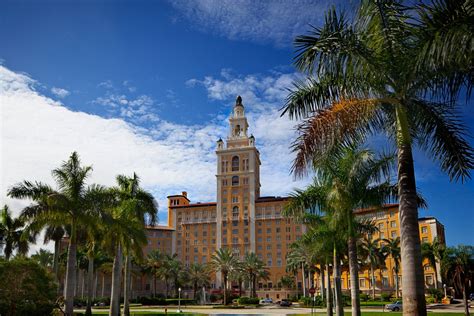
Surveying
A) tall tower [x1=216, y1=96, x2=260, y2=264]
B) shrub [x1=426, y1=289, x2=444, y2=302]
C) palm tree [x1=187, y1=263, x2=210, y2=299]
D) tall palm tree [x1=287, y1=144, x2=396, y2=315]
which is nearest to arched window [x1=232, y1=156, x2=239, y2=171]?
tall tower [x1=216, y1=96, x2=260, y2=264]

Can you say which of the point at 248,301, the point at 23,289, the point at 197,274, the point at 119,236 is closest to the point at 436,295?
the point at 248,301

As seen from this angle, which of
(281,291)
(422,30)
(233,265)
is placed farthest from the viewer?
(281,291)

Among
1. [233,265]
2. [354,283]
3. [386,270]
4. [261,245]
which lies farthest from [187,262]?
[354,283]

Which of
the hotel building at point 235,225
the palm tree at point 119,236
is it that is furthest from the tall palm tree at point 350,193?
the hotel building at point 235,225

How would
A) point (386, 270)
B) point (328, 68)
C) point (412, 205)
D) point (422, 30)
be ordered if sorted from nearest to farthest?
1. point (422, 30)
2. point (412, 205)
3. point (328, 68)
4. point (386, 270)

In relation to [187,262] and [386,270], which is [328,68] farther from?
[187,262]

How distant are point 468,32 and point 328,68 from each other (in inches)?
153

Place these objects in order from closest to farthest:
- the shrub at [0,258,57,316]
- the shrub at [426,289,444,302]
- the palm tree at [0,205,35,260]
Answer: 1. the shrub at [0,258,57,316]
2. the palm tree at [0,205,35,260]
3. the shrub at [426,289,444,302]

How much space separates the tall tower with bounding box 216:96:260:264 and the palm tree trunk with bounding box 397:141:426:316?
11757 cm

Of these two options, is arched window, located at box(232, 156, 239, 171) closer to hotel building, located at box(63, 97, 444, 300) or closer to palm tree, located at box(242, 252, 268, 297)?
hotel building, located at box(63, 97, 444, 300)

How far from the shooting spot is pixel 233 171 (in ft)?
443

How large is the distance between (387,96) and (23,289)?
22553 mm

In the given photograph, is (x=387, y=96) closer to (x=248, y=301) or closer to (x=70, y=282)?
(x=70, y=282)

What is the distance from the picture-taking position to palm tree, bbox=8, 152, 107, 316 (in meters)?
29.9
